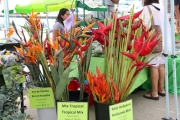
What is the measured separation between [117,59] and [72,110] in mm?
302

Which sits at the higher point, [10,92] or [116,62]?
[116,62]

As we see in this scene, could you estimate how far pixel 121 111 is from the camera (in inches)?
39.9

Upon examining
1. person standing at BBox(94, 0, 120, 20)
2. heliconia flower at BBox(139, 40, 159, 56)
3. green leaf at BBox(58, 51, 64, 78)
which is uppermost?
person standing at BBox(94, 0, 120, 20)

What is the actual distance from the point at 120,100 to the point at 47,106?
381mm

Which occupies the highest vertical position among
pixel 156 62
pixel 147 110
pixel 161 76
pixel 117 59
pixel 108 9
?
pixel 108 9

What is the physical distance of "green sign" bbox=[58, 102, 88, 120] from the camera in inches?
39.6

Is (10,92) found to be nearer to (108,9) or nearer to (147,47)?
(147,47)

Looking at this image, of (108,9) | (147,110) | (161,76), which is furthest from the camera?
(108,9)

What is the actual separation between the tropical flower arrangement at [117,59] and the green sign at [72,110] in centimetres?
11

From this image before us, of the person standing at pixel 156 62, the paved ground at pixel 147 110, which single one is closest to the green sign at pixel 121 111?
the paved ground at pixel 147 110

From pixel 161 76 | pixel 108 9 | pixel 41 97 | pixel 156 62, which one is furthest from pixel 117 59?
pixel 108 9

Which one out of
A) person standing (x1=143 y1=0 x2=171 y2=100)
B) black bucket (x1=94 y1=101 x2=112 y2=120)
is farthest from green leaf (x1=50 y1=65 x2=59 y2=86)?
person standing (x1=143 y1=0 x2=171 y2=100)

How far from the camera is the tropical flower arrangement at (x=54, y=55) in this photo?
1.08 m

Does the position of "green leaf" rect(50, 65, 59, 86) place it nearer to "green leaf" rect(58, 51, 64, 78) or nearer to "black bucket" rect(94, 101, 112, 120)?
"green leaf" rect(58, 51, 64, 78)
